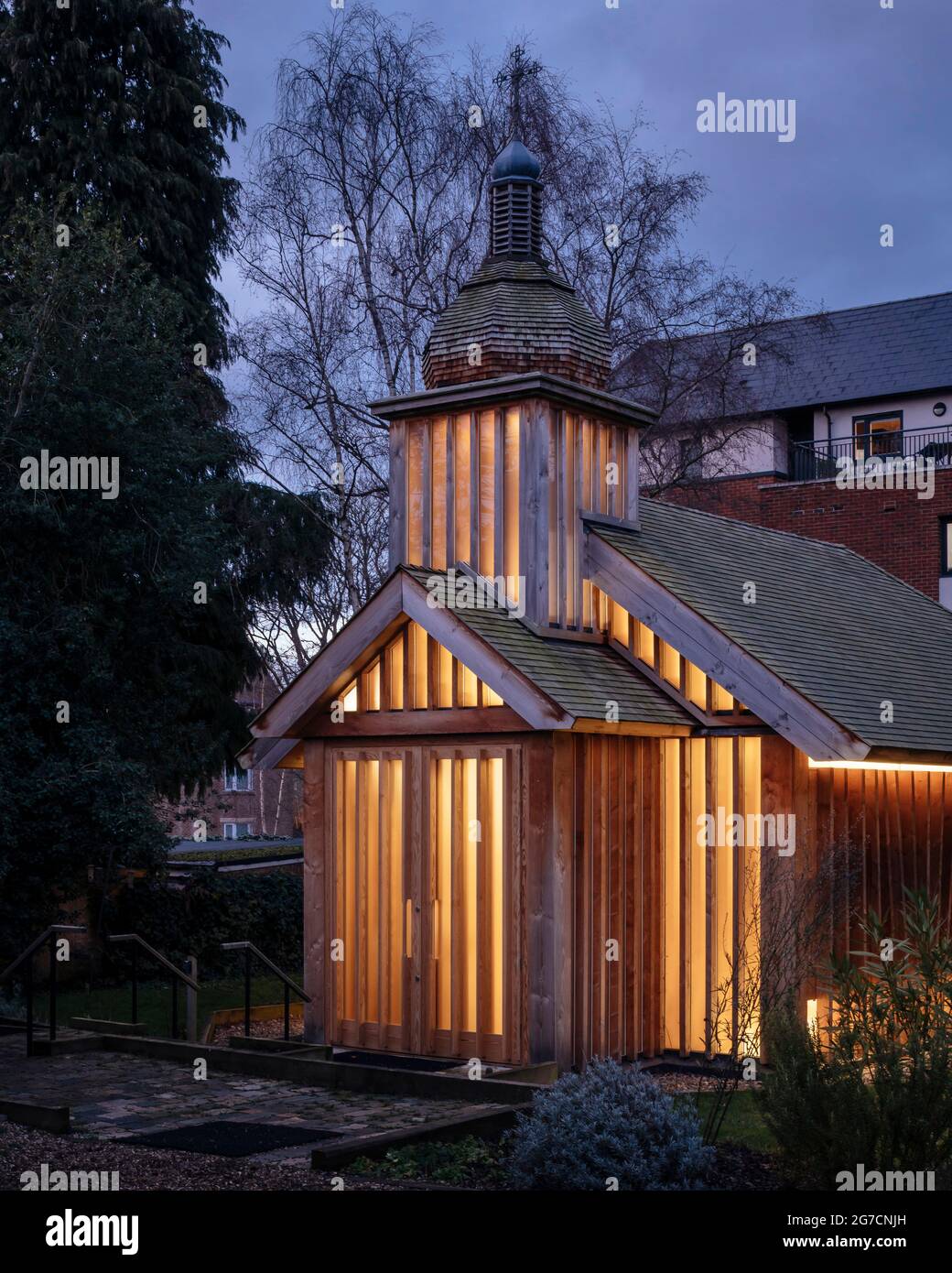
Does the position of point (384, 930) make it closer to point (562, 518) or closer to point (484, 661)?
point (484, 661)

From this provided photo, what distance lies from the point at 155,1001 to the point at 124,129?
14563mm

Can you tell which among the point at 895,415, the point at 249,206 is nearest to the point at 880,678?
the point at 249,206

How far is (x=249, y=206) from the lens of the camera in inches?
1040

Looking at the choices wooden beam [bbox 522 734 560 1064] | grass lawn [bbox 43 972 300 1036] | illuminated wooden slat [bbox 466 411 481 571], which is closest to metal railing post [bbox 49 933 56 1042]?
grass lawn [bbox 43 972 300 1036]

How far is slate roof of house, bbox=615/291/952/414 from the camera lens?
39.3 m

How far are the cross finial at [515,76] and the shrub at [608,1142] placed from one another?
20589 millimetres

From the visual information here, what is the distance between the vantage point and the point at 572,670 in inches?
565

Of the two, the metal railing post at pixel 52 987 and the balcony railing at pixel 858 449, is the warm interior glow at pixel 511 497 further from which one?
the balcony railing at pixel 858 449

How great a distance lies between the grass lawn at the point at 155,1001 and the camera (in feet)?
63.8

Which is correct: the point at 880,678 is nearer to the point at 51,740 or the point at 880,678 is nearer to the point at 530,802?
the point at 530,802

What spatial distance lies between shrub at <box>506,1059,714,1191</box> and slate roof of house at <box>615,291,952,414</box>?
1242 inches

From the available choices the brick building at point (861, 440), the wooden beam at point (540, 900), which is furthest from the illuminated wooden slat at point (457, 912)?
the brick building at point (861, 440)

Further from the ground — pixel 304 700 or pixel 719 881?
pixel 304 700
